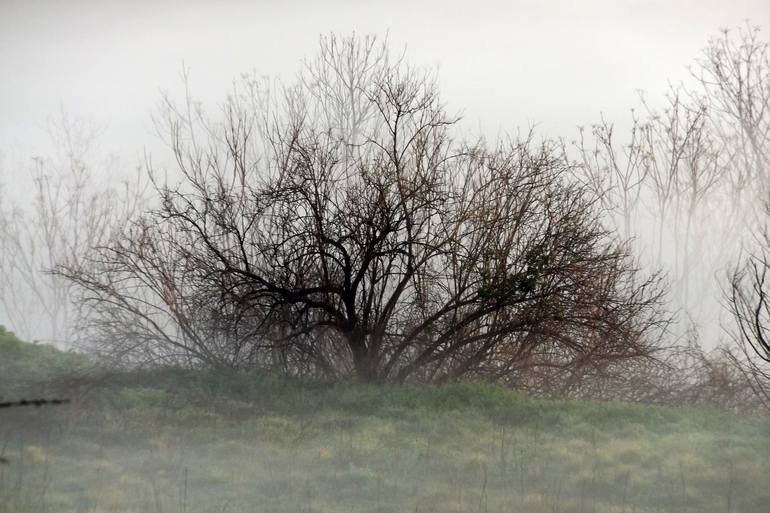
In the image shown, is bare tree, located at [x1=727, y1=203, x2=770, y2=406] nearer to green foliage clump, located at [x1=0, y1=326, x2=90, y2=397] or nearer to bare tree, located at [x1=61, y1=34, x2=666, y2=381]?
bare tree, located at [x1=61, y1=34, x2=666, y2=381]

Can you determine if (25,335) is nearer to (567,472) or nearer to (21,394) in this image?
(21,394)

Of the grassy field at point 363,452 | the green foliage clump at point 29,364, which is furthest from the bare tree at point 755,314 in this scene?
the green foliage clump at point 29,364

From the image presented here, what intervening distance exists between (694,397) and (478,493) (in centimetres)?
428

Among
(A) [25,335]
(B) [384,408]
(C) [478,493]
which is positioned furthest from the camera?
(A) [25,335]

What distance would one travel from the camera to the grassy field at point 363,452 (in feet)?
15.1

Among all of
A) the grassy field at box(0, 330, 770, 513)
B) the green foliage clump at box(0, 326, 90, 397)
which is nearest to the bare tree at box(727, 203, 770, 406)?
the grassy field at box(0, 330, 770, 513)

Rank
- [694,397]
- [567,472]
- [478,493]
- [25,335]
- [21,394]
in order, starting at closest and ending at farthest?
[478,493] → [567,472] → [21,394] → [694,397] → [25,335]

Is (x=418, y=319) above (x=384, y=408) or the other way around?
above

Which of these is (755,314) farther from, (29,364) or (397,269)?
(29,364)

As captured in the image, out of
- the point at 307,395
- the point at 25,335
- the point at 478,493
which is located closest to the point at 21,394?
the point at 307,395

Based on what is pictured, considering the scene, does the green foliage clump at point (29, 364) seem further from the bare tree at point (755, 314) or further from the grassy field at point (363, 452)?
the bare tree at point (755, 314)

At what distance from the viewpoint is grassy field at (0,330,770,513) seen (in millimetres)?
4613

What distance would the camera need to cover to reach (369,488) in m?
4.77

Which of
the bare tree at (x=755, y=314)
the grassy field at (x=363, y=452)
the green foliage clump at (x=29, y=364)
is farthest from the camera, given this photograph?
the green foliage clump at (x=29, y=364)
